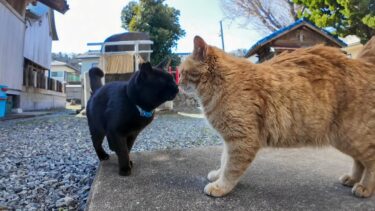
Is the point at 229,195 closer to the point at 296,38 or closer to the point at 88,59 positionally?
the point at 296,38

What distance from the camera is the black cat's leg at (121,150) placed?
2121 millimetres

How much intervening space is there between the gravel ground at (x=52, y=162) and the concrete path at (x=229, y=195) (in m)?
0.38

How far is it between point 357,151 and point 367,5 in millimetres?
7112

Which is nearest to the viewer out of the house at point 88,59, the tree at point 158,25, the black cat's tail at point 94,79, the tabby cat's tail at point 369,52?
the tabby cat's tail at point 369,52

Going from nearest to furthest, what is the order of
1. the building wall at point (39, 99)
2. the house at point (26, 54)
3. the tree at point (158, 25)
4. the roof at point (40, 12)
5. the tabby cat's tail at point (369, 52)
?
the tabby cat's tail at point (369, 52) < the house at point (26, 54) < the building wall at point (39, 99) < the roof at point (40, 12) < the tree at point (158, 25)

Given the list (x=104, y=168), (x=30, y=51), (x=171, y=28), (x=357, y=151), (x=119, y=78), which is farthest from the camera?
(x=171, y=28)

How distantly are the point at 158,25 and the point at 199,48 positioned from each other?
14.2 metres

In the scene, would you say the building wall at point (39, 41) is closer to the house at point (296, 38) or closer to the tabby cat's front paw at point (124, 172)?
the house at point (296, 38)

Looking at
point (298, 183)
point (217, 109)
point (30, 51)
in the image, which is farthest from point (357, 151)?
point (30, 51)

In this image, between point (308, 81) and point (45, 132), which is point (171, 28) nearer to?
point (45, 132)

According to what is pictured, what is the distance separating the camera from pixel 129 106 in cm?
215

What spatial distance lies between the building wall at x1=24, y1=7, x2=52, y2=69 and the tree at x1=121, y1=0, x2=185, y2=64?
456 cm

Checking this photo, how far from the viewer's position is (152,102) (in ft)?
7.20

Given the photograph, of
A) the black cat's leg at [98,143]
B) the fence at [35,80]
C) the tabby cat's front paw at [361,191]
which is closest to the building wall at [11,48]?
the fence at [35,80]
